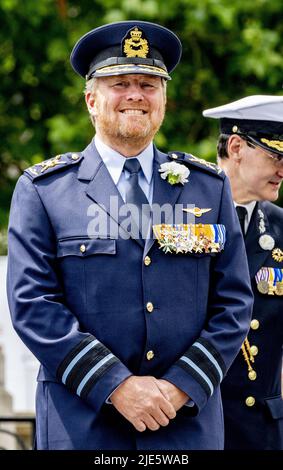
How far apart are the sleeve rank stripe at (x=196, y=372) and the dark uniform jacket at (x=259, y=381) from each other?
0.90m

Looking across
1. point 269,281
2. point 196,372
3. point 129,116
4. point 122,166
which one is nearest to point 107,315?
point 196,372

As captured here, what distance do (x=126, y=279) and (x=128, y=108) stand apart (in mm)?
621

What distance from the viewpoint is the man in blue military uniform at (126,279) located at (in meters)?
4.28

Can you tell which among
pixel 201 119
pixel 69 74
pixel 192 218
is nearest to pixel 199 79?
pixel 201 119

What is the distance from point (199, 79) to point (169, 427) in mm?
6596

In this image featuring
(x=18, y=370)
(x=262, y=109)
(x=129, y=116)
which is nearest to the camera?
(x=129, y=116)

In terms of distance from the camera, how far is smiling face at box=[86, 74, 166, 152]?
14.8 ft

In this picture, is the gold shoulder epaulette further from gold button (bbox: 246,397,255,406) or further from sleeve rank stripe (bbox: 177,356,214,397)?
gold button (bbox: 246,397,255,406)

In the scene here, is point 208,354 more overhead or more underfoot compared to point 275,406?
more overhead

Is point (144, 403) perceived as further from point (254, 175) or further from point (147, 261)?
point (254, 175)

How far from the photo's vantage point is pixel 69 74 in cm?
1086

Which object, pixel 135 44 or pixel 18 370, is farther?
pixel 18 370

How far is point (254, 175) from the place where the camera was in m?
5.43

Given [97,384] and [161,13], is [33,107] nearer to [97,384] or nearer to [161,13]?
[161,13]
